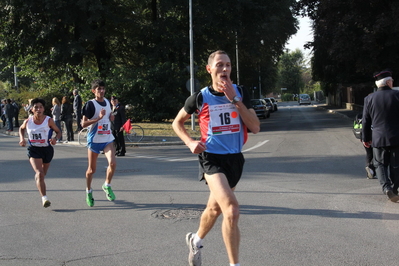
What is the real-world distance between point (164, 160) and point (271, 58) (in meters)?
32.6

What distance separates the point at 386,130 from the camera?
6895 mm

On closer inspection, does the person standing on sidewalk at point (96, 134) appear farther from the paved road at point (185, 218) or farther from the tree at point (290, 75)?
the tree at point (290, 75)

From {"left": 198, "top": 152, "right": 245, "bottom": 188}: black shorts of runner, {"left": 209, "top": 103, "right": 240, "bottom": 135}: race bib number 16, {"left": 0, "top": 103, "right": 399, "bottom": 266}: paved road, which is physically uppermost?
{"left": 209, "top": 103, "right": 240, "bottom": 135}: race bib number 16

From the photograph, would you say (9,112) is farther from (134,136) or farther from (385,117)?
(385,117)

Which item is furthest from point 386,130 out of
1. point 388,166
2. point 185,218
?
point 185,218

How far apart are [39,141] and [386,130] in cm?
516

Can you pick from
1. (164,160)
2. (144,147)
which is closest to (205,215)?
(164,160)

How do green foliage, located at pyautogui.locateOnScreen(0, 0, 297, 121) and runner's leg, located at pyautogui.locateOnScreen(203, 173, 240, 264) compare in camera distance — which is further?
green foliage, located at pyautogui.locateOnScreen(0, 0, 297, 121)

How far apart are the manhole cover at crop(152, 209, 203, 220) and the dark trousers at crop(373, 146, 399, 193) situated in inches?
108

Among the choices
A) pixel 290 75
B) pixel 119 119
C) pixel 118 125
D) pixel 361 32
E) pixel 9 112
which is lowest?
pixel 118 125

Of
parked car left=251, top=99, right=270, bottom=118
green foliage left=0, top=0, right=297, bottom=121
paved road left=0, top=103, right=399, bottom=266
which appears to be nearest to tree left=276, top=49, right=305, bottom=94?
parked car left=251, top=99, right=270, bottom=118

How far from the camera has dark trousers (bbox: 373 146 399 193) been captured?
695 cm

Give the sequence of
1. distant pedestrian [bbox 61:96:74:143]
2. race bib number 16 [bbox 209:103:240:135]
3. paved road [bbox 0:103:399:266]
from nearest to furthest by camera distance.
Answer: race bib number 16 [bbox 209:103:240:135] < paved road [bbox 0:103:399:266] < distant pedestrian [bbox 61:96:74:143]

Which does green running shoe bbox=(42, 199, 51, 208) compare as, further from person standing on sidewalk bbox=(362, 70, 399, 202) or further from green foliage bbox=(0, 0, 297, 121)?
green foliage bbox=(0, 0, 297, 121)
